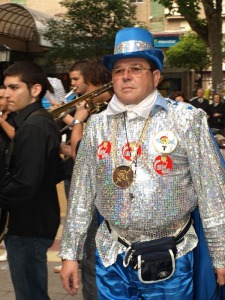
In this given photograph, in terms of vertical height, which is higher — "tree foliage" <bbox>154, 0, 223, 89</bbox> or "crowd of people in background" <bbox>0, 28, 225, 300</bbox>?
"tree foliage" <bbox>154, 0, 223, 89</bbox>

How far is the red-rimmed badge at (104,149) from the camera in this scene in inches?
97.3

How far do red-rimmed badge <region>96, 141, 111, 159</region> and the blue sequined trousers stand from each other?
45 centimetres

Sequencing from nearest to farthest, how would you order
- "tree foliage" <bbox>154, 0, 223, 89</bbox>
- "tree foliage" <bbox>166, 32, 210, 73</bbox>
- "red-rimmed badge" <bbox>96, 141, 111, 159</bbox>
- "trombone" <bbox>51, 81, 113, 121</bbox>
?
"red-rimmed badge" <bbox>96, 141, 111, 159</bbox> → "trombone" <bbox>51, 81, 113, 121</bbox> → "tree foliage" <bbox>154, 0, 223, 89</bbox> → "tree foliage" <bbox>166, 32, 210, 73</bbox>

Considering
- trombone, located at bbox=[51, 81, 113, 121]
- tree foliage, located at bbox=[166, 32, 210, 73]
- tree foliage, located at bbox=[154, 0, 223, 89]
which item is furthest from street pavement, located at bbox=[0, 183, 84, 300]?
tree foliage, located at bbox=[166, 32, 210, 73]

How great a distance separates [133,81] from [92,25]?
621 inches

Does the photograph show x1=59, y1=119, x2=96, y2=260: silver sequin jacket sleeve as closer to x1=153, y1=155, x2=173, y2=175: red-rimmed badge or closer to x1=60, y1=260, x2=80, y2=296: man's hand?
x1=60, y1=260, x2=80, y2=296: man's hand

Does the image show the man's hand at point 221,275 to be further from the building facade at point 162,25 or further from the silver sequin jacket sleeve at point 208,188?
the building facade at point 162,25

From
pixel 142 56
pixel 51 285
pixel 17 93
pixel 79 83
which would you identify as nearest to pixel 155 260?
pixel 142 56

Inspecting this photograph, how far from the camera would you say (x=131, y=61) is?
2518 mm

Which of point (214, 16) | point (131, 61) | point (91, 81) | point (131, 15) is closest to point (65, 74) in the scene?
point (131, 15)

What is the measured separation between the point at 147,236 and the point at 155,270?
0.15 metres

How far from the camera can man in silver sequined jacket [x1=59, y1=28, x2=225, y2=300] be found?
2.37m

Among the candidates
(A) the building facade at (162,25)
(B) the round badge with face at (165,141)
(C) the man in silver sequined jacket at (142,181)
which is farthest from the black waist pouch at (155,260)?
(A) the building facade at (162,25)

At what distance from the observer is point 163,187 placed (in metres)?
2.35
